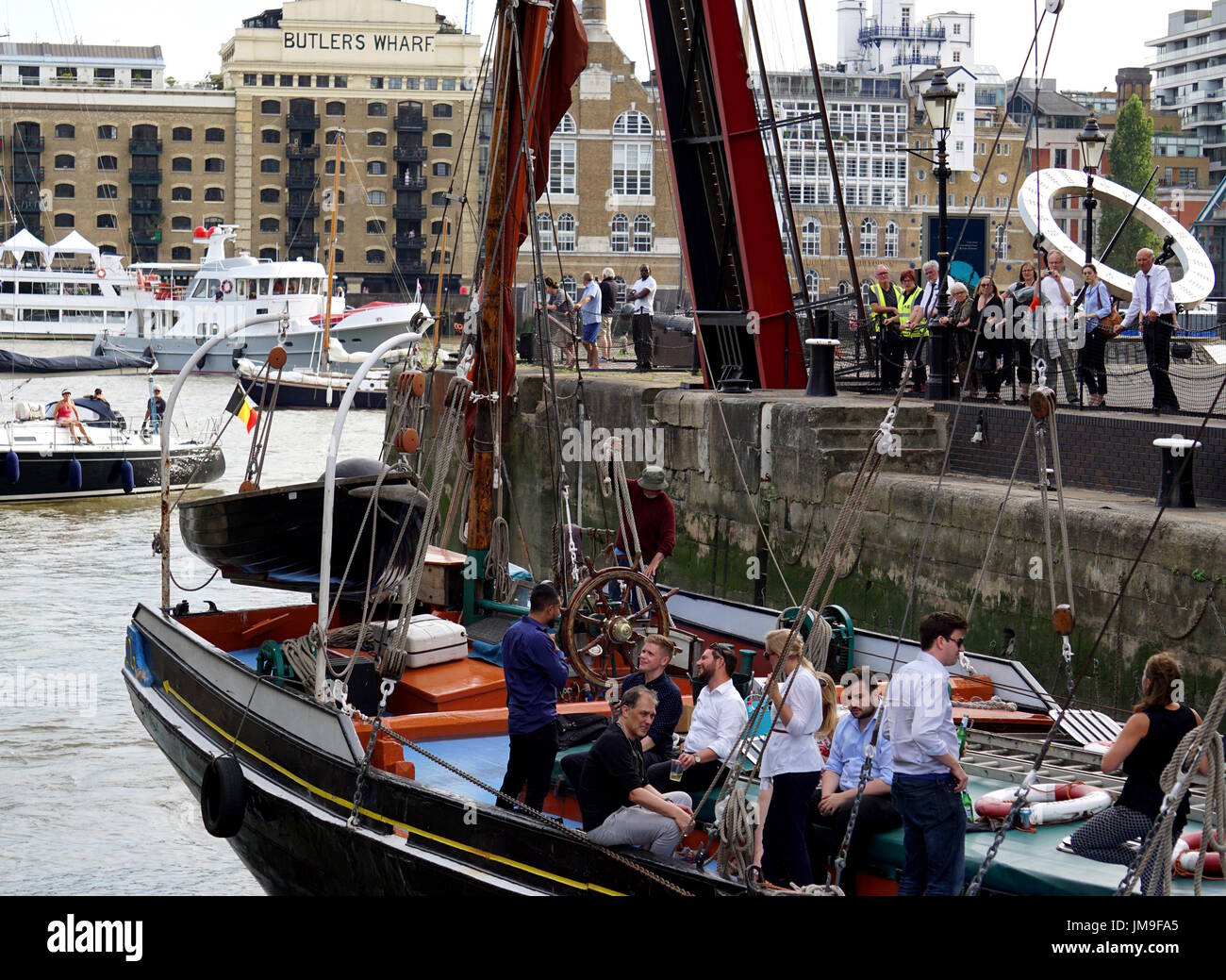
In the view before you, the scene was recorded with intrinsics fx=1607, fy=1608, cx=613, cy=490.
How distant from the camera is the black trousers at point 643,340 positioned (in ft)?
79.5

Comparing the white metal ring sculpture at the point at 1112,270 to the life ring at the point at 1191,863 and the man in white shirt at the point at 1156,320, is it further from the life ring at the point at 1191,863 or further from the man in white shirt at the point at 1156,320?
the life ring at the point at 1191,863

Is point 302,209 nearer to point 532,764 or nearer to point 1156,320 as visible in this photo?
point 1156,320

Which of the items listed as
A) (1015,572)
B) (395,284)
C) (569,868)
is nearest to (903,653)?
(1015,572)

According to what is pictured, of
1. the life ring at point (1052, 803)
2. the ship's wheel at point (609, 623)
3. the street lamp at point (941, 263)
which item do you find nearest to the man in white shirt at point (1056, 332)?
the street lamp at point (941, 263)

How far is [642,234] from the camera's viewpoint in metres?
91.5

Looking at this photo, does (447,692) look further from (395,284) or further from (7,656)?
(395,284)

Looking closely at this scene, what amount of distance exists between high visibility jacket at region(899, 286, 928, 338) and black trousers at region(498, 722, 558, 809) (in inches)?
418

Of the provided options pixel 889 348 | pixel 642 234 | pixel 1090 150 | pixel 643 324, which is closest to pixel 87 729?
pixel 889 348

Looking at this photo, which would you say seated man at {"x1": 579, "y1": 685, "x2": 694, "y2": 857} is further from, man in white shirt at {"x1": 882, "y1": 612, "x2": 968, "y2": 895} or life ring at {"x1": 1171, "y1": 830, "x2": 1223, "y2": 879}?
life ring at {"x1": 1171, "y1": 830, "x2": 1223, "y2": 879}

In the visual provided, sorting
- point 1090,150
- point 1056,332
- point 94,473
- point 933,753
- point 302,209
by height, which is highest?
point 302,209

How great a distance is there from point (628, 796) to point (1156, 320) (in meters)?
9.12

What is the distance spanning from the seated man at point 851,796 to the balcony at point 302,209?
94765 millimetres

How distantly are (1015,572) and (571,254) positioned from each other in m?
79.7
